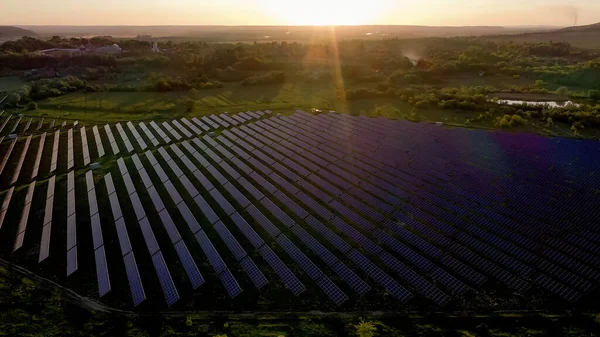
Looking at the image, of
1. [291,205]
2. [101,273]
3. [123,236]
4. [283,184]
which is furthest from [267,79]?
[101,273]

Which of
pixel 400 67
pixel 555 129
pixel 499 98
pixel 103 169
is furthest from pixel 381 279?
pixel 400 67

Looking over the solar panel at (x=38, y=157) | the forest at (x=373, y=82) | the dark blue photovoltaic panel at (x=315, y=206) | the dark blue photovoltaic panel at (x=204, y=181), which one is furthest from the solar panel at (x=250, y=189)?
the forest at (x=373, y=82)

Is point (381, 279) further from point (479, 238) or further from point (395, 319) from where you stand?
point (479, 238)

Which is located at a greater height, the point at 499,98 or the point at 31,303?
the point at 499,98

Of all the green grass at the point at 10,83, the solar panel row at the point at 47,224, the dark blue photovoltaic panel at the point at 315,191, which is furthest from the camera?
the green grass at the point at 10,83

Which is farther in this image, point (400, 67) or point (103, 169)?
point (400, 67)

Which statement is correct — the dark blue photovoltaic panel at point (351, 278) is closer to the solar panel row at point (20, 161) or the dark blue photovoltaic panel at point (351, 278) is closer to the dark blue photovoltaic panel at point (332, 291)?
the dark blue photovoltaic panel at point (332, 291)

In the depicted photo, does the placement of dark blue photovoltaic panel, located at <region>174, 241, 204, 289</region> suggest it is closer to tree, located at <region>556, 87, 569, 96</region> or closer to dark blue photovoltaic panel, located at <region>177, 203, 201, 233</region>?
dark blue photovoltaic panel, located at <region>177, 203, 201, 233</region>
